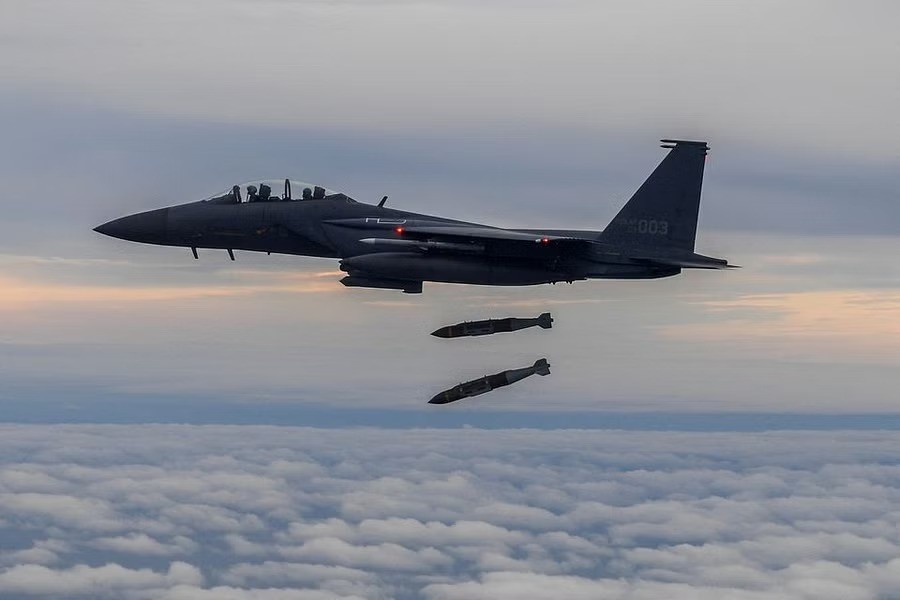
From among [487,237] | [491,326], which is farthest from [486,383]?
[487,237]

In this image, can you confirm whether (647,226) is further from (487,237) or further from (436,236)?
(436,236)

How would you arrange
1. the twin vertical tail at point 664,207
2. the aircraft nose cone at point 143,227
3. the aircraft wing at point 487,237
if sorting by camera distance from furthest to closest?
the aircraft nose cone at point 143,227 → the twin vertical tail at point 664,207 → the aircraft wing at point 487,237

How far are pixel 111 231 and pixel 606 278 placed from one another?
1812cm

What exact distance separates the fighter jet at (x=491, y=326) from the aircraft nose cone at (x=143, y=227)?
35.5 feet

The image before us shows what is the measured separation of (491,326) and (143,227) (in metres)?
13.7

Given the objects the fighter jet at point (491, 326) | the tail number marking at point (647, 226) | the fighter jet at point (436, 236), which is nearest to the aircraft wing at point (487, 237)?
the fighter jet at point (436, 236)

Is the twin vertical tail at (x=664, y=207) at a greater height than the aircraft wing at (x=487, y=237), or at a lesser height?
greater

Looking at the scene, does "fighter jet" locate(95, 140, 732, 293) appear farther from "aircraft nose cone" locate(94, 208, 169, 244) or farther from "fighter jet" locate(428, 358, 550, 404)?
"fighter jet" locate(428, 358, 550, 404)

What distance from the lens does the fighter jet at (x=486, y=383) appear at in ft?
177

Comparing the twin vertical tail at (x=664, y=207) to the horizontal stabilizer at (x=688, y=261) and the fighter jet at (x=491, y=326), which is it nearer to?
the horizontal stabilizer at (x=688, y=261)

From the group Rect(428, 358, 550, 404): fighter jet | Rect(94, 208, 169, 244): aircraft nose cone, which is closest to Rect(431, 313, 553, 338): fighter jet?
Rect(428, 358, 550, 404): fighter jet

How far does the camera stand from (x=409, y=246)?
47125 mm

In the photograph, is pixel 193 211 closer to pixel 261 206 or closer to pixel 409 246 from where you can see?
pixel 261 206

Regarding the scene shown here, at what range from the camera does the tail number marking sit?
1887 inches
